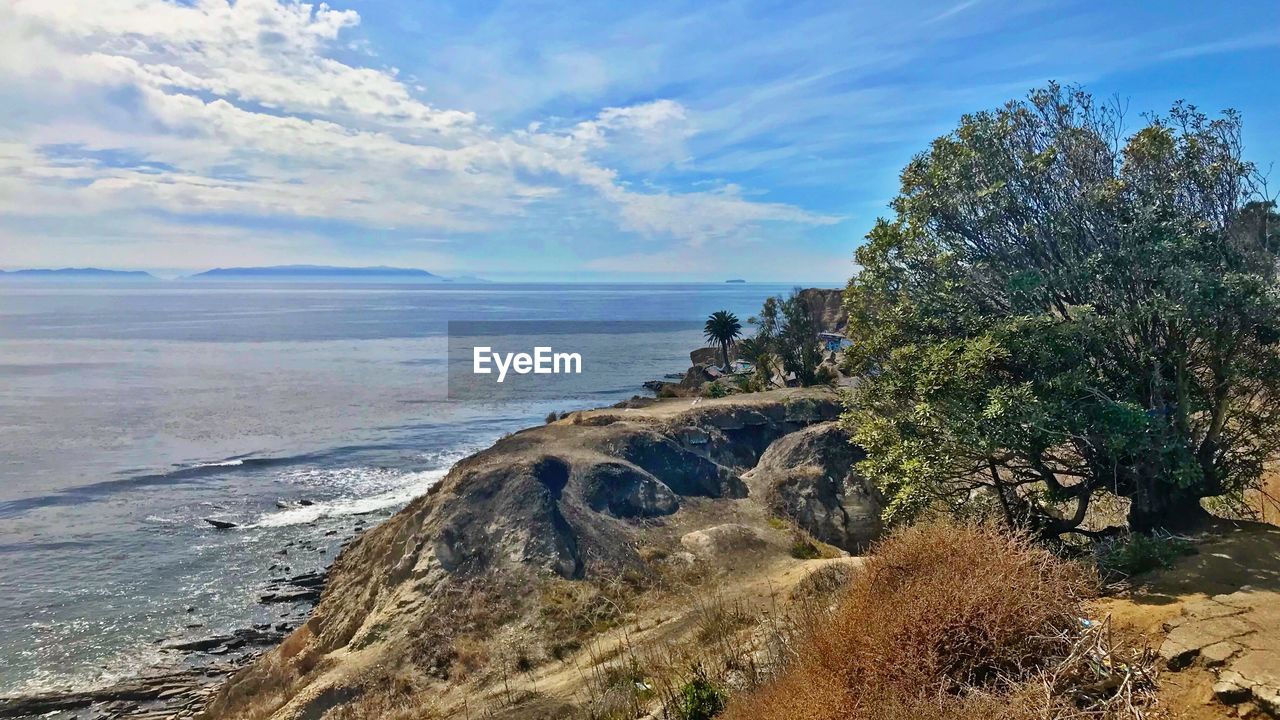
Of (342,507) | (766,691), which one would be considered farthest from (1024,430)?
(342,507)

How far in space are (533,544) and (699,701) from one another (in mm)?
11832

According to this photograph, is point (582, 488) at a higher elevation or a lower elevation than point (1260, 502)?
lower

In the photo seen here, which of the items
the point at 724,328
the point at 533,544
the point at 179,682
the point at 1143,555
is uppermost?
the point at 724,328

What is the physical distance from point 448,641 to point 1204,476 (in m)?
17.4

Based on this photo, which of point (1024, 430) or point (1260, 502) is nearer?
point (1024, 430)

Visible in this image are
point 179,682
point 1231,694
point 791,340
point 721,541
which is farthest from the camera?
point 791,340

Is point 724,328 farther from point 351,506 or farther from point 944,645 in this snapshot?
point 944,645

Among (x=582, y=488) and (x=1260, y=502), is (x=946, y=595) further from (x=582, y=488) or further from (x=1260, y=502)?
(x=582, y=488)

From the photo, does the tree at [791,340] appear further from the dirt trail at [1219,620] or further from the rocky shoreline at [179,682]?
the dirt trail at [1219,620]

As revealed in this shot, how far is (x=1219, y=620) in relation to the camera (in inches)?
416

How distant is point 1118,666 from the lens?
364 inches

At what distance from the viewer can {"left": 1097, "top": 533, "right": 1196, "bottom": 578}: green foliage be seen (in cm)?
1291

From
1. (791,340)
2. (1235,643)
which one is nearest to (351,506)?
(1235,643)

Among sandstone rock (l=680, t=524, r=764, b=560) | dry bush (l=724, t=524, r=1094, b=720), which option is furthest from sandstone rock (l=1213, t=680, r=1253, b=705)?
sandstone rock (l=680, t=524, r=764, b=560)
